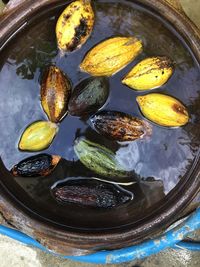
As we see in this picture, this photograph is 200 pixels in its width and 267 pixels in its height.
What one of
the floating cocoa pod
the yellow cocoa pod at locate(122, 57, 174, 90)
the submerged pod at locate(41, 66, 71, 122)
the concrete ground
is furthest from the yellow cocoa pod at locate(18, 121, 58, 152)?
the concrete ground

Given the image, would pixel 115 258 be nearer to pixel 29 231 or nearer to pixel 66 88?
pixel 29 231

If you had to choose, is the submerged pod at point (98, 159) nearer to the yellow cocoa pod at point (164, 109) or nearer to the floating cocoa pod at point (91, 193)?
the floating cocoa pod at point (91, 193)

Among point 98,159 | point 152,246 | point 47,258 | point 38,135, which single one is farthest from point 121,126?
point 47,258

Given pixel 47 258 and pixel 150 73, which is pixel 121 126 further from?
pixel 47 258

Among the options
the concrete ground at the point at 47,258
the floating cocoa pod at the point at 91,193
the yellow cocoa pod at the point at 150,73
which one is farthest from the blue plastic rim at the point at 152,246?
the concrete ground at the point at 47,258

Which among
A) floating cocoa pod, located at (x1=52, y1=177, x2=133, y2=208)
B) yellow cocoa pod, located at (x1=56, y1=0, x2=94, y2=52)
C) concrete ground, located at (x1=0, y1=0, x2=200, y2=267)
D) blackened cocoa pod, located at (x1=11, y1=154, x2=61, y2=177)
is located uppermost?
yellow cocoa pod, located at (x1=56, y1=0, x2=94, y2=52)

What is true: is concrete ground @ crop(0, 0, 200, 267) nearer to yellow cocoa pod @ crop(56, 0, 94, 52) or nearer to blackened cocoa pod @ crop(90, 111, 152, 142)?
blackened cocoa pod @ crop(90, 111, 152, 142)

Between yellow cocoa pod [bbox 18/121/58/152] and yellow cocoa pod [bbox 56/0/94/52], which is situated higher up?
yellow cocoa pod [bbox 56/0/94/52]

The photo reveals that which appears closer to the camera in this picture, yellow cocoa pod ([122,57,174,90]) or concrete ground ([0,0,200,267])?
yellow cocoa pod ([122,57,174,90])
